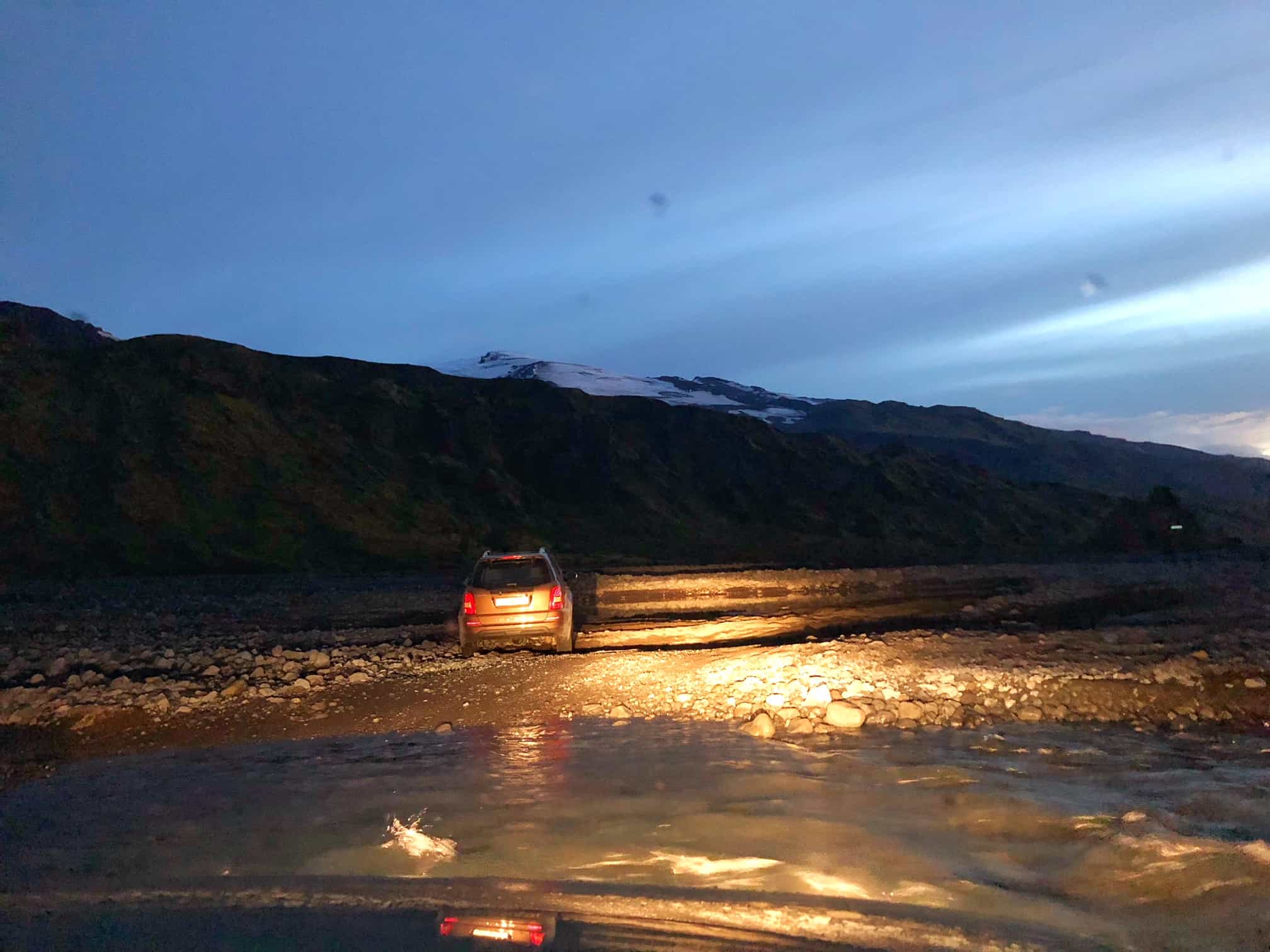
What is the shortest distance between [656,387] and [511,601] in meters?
144

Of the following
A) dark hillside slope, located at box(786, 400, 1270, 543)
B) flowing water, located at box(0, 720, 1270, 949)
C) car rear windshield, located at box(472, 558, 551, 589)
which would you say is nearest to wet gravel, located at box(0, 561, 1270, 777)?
flowing water, located at box(0, 720, 1270, 949)

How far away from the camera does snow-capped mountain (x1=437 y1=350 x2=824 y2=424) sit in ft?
464

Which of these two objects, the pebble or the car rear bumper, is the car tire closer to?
the car rear bumper

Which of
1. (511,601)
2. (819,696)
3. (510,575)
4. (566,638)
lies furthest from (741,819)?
(566,638)

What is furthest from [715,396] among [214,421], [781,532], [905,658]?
[905,658]

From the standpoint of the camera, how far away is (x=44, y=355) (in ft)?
145

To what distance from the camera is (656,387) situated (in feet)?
516

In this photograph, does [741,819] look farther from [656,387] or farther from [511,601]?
[656,387]

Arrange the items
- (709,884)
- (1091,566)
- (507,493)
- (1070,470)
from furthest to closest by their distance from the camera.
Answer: (1070,470)
(507,493)
(1091,566)
(709,884)

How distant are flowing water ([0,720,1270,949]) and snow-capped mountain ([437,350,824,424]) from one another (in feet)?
398

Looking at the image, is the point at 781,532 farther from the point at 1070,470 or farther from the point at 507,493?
the point at 1070,470

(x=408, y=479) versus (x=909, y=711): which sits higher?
(x=408, y=479)

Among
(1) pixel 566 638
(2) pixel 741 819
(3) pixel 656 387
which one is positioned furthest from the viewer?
(3) pixel 656 387

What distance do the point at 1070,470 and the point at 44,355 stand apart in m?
104
